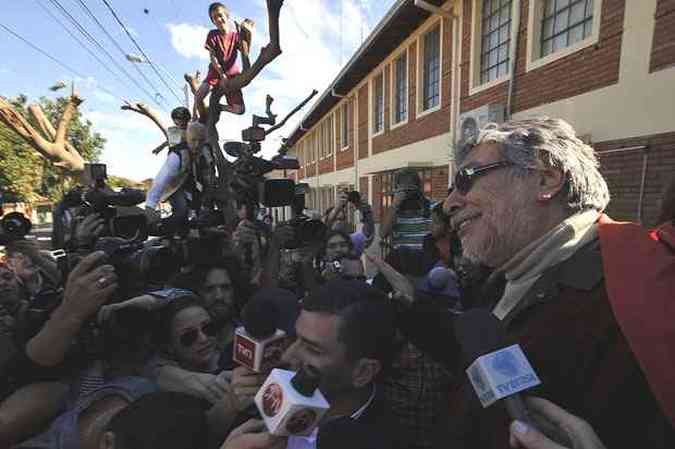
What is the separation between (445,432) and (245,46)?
9.05ft

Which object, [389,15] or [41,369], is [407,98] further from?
[41,369]

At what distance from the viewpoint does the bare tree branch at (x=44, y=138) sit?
10.3 ft

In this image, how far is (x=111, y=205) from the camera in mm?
1852

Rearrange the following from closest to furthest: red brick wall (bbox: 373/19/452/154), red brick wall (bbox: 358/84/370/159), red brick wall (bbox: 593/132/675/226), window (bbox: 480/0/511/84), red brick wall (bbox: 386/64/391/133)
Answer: red brick wall (bbox: 593/132/675/226)
window (bbox: 480/0/511/84)
red brick wall (bbox: 373/19/452/154)
red brick wall (bbox: 386/64/391/133)
red brick wall (bbox: 358/84/370/159)

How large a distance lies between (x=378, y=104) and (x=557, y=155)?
35.3 ft

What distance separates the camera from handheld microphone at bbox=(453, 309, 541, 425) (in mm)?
653

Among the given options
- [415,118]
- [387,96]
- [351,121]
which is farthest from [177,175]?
[351,121]

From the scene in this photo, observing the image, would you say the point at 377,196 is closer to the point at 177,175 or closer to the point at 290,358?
the point at 177,175

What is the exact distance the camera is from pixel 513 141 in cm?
125

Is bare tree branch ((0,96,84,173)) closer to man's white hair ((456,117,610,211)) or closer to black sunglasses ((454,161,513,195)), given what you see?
black sunglasses ((454,161,513,195))

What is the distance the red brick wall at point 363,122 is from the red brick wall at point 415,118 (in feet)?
3.04

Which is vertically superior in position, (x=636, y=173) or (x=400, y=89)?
(x=400, y=89)

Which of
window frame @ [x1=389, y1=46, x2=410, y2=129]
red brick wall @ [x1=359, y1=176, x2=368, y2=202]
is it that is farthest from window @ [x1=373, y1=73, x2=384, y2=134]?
red brick wall @ [x1=359, y1=176, x2=368, y2=202]

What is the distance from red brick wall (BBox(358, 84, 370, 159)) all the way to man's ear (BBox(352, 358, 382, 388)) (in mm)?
11301
